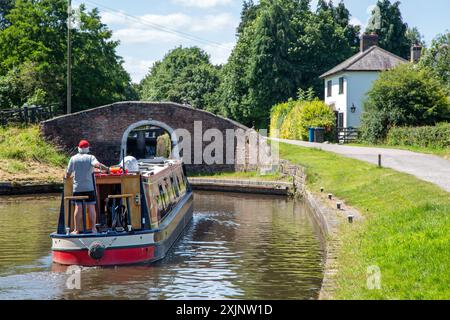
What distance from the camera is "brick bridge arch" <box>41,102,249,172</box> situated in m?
29.2

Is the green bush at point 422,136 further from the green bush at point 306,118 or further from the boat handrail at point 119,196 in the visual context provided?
the boat handrail at point 119,196

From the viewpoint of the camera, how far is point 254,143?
27703 mm

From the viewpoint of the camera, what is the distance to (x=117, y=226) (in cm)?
1220

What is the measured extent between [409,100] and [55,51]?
791 inches

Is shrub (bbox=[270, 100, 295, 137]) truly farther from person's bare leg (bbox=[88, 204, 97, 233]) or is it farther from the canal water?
person's bare leg (bbox=[88, 204, 97, 233])

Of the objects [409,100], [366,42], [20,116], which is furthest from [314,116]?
[20,116]

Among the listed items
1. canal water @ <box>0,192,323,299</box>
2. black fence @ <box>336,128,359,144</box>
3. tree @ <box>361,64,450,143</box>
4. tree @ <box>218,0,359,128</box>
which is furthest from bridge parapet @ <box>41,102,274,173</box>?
tree @ <box>218,0,359,128</box>

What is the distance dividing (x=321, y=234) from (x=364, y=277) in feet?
19.5

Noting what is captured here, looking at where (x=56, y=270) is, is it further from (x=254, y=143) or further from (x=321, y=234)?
(x=254, y=143)

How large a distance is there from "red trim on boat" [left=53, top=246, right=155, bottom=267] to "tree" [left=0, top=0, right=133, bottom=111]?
27815 millimetres

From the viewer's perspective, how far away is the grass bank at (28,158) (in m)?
25.2

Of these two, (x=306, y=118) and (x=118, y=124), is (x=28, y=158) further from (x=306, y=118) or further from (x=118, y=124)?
(x=306, y=118)
